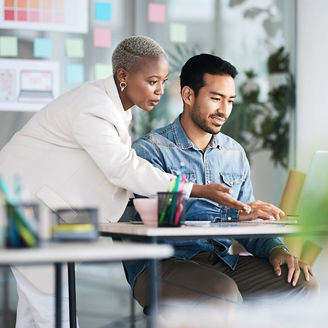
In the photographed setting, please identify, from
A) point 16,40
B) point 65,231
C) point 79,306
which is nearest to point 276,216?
point 65,231

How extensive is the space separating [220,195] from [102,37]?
2.27 meters

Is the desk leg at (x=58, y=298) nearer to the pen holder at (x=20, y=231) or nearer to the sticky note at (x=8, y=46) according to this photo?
the pen holder at (x=20, y=231)

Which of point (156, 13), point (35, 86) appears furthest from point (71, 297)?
point (156, 13)

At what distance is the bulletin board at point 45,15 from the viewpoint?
3998 mm

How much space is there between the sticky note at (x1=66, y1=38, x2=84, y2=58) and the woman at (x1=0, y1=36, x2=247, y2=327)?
1.57 m

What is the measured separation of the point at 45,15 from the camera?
160 inches

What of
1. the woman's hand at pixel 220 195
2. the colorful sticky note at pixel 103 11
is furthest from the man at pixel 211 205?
the colorful sticky note at pixel 103 11

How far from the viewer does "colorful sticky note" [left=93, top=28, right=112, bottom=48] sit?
4145mm

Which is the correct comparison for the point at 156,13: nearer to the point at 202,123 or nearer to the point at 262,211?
the point at 202,123

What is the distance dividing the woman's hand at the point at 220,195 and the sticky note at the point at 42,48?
215 cm

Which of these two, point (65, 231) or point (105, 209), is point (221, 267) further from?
point (65, 231)

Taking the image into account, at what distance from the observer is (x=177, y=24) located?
4320mm

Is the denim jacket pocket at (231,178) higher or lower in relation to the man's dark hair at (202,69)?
lower

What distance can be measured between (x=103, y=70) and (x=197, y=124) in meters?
1.55
